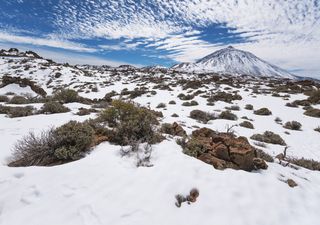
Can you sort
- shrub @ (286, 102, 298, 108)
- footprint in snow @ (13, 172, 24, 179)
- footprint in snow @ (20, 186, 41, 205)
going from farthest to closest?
shrub @ (286, 102, 298, 108)
footprint in snow @ (13, 172, 24, 179)
footprint in snow @ (20, 186, 41, 205)

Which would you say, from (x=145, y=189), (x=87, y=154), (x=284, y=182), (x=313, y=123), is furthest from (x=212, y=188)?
(x=313, y=123)

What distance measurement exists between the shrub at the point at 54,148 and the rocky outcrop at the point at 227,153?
2708mm

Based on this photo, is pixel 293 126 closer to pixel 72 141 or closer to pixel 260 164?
pixel 260 164

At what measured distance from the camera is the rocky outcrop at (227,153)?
5.41 m

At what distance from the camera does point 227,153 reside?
5695mm

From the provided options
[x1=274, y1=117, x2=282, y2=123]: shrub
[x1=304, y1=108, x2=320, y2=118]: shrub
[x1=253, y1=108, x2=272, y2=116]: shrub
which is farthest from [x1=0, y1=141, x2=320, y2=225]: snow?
[x1=304, y1=108, x2=320, y2=118]: shrub

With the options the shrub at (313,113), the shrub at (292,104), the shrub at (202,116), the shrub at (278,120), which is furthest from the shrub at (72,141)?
the shrub at (292,104)

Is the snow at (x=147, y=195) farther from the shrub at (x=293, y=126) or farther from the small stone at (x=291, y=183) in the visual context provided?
the shrub at (x=293, y=126)

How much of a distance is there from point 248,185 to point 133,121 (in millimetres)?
3584

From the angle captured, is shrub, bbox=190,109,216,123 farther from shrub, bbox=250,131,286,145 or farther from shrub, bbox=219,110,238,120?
shrub, bbox=250,131,286,145

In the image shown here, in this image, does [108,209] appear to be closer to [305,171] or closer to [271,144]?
[305,171]

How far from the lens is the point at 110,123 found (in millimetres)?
7980

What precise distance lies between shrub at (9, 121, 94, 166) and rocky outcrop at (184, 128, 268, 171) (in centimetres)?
271

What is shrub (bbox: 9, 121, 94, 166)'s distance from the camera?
17.6ft
